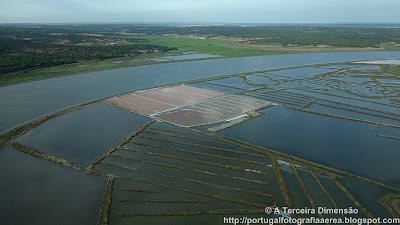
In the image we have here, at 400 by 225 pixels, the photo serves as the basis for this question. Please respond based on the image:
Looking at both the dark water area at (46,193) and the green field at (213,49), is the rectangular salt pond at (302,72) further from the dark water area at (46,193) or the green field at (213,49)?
the dark water area at (46,193)

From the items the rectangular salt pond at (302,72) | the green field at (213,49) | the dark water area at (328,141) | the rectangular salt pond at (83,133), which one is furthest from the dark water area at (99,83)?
the dark water area at (328,141)

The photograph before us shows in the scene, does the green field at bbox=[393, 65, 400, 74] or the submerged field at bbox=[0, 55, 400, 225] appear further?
the green field at bbox=[393, 65, 400, 74]

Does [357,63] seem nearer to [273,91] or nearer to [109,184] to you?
[273,91]

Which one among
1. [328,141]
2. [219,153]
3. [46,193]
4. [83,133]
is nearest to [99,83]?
[83,133]

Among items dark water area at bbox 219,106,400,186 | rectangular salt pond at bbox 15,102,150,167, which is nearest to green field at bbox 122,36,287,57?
dark water area at bbox 219,106,400,186

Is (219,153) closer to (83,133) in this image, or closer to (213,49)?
(83,133)

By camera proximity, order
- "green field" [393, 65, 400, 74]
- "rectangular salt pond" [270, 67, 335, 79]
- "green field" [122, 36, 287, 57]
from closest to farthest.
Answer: "rectangular salt pond" [270, 67, 335, 79]
"green field" [393, 65, 400, 74]
"green field" [122, 36, 287, 57]

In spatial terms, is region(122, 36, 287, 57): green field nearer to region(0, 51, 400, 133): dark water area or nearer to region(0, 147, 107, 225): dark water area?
region(0, 51, 400, 133): dark water area

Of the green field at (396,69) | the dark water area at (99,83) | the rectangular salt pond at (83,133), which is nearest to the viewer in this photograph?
the rectangular salt pond at (83,133)
